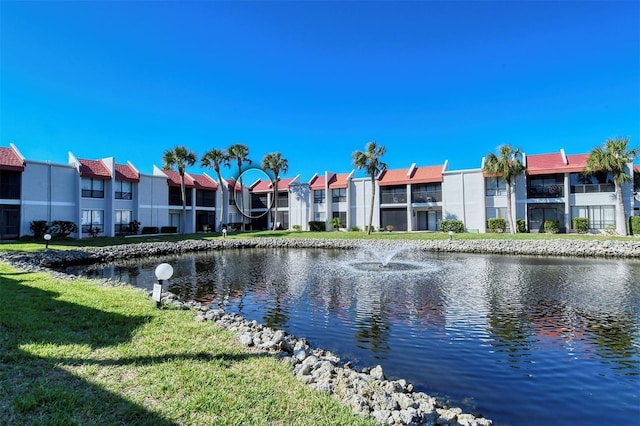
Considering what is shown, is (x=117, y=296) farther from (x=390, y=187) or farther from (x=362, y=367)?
(x=390, y=187)

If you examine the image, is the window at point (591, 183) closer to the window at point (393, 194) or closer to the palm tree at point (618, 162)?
the palm tree at point (618, 162)

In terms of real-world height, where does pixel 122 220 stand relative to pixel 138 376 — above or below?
above

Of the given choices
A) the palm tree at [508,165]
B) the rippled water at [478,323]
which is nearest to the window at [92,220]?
the rippled water at [478,323]

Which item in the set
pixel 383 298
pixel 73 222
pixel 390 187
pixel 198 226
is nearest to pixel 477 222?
pixel 390 187

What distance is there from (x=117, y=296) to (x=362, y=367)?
6596 millimetres

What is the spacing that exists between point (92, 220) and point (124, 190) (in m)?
4.56

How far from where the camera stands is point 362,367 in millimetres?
6520

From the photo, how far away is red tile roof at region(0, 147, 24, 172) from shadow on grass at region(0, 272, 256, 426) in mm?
26289

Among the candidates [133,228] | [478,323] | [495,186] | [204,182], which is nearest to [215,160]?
[204,182]

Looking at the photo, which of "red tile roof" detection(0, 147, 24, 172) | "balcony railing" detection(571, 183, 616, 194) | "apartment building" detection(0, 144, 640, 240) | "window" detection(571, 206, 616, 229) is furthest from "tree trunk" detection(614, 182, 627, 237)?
"red tile roof" detection(0, 147, 24, 172)

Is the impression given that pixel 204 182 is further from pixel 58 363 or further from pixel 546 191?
pixel 58 363

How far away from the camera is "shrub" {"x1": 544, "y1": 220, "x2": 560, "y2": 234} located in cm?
3325

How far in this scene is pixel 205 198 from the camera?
46.4 meters

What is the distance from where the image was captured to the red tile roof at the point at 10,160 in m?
28.0
